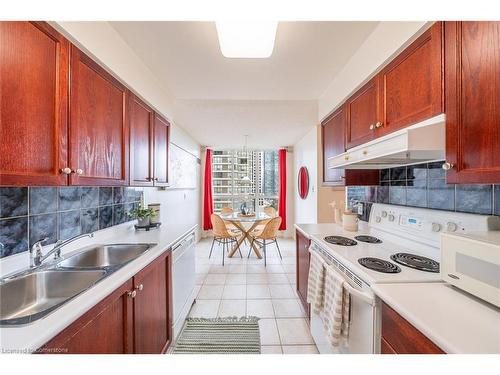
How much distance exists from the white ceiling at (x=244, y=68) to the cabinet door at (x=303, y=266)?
1.54 meters

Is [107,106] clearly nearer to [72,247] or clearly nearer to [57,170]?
[57,170]

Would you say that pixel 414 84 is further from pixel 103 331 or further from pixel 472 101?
pixel 103 331

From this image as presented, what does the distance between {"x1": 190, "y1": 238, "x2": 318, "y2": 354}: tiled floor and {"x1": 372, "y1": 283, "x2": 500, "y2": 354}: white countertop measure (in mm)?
1160

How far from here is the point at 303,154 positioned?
430 centimetres

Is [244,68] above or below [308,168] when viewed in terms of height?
above

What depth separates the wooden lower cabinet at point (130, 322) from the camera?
0.73m

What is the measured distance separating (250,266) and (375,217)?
→ 7.26 feet

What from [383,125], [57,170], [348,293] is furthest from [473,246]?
[57,170]

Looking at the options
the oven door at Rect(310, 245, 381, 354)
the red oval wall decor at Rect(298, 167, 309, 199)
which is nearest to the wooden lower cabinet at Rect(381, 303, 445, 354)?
the oven door at Rect(310, 245, 381, 354)

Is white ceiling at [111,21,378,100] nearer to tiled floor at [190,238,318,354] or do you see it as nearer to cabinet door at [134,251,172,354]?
cabinet door at [134,251,172,354]

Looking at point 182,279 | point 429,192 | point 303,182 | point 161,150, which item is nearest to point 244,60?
point 161,150

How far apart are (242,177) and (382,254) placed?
4.34 metres

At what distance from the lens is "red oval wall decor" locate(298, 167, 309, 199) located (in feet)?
13.6

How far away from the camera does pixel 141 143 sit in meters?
1.74
